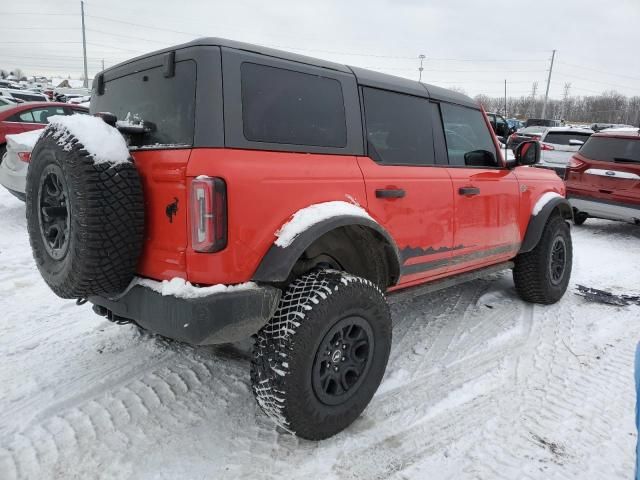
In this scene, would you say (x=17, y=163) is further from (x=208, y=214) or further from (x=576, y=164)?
(x=576, y=164)

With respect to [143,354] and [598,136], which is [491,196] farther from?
[598,136]

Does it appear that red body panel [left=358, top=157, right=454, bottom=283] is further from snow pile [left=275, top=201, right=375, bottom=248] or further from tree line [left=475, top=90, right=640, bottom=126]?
tree line [left=475, top=90, right=640, bottom=126]

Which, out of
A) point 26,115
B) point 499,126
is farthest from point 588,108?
point 26,115

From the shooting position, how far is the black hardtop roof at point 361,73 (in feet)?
7.42

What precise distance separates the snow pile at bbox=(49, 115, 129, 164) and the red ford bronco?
0.01 meters

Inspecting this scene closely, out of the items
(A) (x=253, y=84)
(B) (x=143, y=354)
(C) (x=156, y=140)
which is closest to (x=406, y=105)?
(A) (x=253, y=84)

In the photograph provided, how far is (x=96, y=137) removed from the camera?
7.27 feet

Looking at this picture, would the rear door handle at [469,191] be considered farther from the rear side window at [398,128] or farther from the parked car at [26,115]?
the parked car at [26,115]

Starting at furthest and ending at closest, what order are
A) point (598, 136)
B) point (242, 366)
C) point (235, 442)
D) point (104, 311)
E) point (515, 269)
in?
point (598, 136) → point (515, 269) → point (242, 366) → point (104, 311) → point (235, 442)

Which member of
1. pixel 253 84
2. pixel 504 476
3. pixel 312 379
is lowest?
pixel 504 476

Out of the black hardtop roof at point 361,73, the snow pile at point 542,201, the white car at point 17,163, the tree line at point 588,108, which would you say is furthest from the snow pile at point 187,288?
the tree line at point 588,108

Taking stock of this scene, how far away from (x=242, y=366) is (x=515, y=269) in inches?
108

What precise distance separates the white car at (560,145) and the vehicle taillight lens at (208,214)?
11.0 m

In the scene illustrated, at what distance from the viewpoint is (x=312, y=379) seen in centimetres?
236
